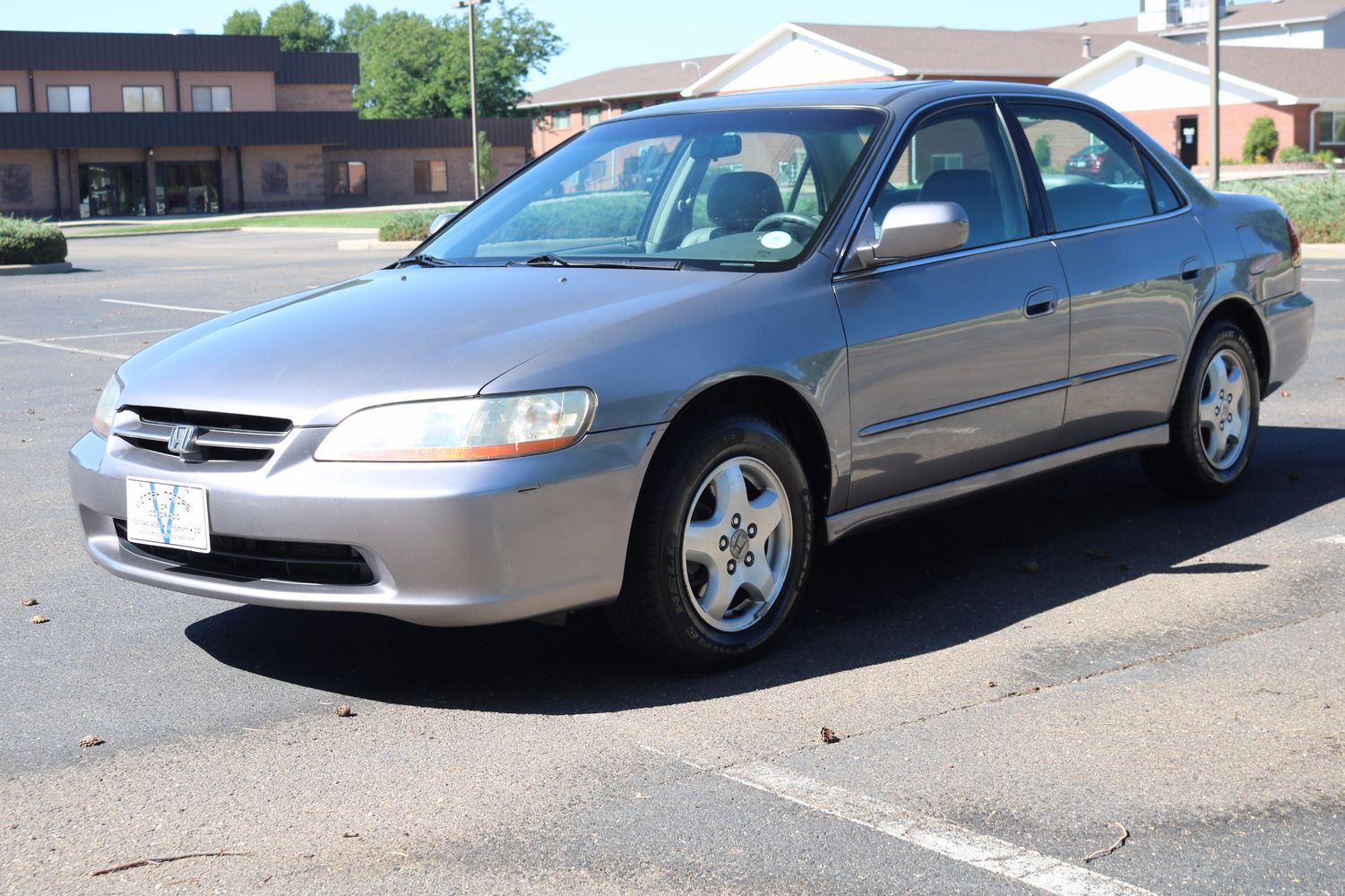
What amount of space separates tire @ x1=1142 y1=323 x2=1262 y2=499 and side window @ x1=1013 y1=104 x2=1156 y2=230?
0.69 meters

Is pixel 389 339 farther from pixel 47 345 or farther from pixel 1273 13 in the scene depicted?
pixel 1273 13

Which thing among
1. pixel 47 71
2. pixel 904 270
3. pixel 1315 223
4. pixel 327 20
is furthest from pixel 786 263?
pixel 327 20

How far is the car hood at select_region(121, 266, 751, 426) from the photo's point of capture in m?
4.18

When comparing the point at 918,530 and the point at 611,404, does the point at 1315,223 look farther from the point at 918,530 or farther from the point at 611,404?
the point at 611,404

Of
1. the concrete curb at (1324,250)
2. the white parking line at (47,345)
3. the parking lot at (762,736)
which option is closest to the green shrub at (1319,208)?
the concrete curb at (1324,250)

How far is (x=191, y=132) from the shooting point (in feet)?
212

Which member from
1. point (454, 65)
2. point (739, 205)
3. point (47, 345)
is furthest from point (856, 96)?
point (454, 65)

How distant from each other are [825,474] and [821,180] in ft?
3.38

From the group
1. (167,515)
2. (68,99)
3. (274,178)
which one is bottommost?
(167,515)

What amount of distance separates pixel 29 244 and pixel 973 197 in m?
25.1

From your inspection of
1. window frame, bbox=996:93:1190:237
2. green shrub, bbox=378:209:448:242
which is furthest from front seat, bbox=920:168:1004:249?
green shrub, bbox=378:209:448:242

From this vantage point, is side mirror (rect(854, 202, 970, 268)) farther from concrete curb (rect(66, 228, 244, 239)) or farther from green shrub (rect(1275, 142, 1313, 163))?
green shrub (rect(1275, 142, 1313, 163))

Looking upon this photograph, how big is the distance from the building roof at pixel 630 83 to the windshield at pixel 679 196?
79.9 meters

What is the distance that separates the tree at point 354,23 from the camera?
148 meters
